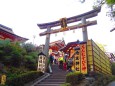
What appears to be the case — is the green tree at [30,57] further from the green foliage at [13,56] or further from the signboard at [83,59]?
the signboard at [83,59]

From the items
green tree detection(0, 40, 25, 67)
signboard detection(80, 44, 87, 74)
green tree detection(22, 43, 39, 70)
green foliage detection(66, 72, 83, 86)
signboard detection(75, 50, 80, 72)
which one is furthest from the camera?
green tree detection(22, 43, 39, 70)

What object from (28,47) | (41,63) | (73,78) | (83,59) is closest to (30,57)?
(41,63)

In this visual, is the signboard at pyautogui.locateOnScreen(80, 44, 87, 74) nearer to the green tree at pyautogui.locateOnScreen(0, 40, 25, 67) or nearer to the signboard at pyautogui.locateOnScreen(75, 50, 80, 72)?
the signboard at pyautogui.locateOnScreen(75, 50, 80, 72)

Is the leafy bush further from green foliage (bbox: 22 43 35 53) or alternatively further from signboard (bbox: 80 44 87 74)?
green foliage (bbox: 22 43 35 53)

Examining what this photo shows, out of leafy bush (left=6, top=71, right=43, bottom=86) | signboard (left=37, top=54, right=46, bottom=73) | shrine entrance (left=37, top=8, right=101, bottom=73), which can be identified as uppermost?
shrine entrance (left=37, top=8, right=101, bottom=73)

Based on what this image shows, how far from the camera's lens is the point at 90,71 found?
15961 mm

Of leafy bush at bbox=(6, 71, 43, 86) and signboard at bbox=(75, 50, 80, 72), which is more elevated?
signboard at bbox=(75, 50, 80, 72)

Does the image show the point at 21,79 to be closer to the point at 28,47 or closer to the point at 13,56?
the point at 13,56

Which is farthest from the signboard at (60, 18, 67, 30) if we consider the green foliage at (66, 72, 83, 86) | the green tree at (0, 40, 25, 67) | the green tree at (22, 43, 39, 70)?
the green foliage at (66, 72, 83, 86)

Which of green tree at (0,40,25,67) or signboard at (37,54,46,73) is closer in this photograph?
green tree at (0,40,25,67)

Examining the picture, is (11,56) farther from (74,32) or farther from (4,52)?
(74,32)

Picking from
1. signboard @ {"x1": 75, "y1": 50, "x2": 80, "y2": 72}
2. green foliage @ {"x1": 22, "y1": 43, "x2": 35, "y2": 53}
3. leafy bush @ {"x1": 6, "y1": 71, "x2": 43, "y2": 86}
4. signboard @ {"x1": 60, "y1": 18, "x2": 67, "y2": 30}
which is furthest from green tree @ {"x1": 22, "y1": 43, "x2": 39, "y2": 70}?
signboard @ {"x1": 75, "y1": 50, "x2": 80, "y2": 72}

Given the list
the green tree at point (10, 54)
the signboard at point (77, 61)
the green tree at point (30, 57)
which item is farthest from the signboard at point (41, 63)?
the signboard at point (77, 61)

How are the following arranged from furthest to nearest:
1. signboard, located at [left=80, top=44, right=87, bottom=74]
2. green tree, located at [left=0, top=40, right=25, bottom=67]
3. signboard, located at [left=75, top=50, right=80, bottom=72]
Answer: green tree, located at [left=0, top=40, right=25, bottom=67]
signboard, located at [left=75, top=50, right=80, bottom=72]
signboard, located at [left=80, top=44, right=87, bottom=74]
